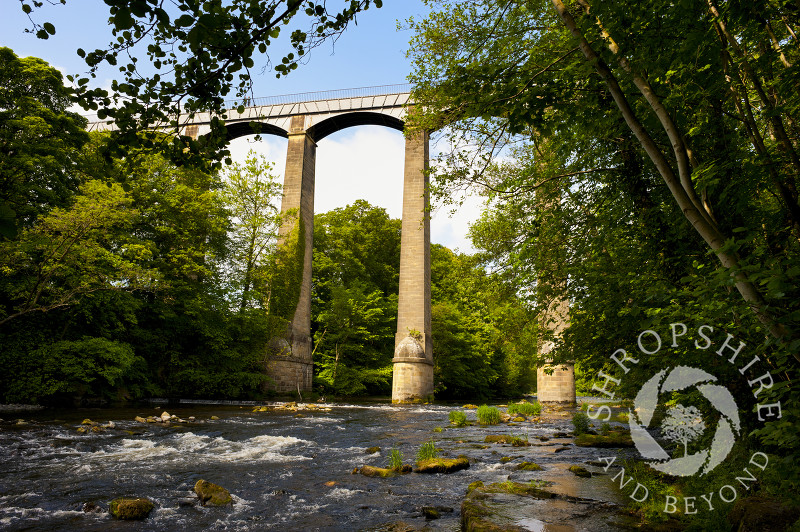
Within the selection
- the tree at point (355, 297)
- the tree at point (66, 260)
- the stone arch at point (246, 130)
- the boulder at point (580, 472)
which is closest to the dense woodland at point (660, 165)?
the boulder at point (580, 472)

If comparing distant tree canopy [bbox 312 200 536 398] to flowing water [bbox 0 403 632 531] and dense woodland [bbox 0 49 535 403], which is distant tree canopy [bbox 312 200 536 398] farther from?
flowing water [bbox 0 403 632 531]

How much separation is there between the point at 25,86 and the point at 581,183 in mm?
19695

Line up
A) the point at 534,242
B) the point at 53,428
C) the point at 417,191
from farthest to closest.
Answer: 1. the point at 417,191
2. the point at 53,428
3. the point at 534,242

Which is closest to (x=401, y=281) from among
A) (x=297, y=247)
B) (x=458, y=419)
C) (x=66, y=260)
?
(x=297, y=247)

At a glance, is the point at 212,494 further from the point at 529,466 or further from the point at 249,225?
the point at 249,225

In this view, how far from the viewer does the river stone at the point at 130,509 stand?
16.9 feet

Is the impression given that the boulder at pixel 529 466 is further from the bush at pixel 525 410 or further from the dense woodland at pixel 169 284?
the bush at pixel 525 410

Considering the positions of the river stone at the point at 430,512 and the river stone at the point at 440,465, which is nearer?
the river stone at the point at 430,512

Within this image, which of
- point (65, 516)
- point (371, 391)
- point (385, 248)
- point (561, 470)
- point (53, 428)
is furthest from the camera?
point (385, 248)

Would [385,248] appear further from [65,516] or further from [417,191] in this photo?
[65,516]

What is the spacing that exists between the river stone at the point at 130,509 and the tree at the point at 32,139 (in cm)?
1350

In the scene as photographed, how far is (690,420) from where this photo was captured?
5965mm

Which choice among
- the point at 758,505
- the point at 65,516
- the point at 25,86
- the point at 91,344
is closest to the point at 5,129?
the point at 25,86

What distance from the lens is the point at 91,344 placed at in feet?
54.4
